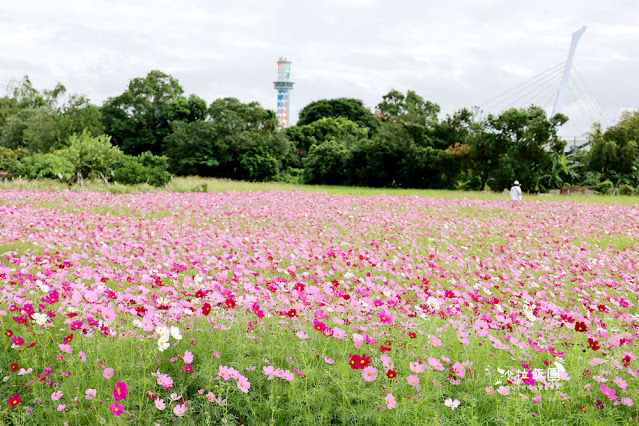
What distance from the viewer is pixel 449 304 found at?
4.20 metres

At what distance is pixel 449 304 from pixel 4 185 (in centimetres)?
1770

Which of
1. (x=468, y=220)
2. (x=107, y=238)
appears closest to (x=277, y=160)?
(x=468, y=220)

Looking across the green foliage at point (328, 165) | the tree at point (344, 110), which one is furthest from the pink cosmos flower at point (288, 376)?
the tree at point (344, 110)

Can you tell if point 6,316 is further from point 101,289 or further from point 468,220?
point 468,220

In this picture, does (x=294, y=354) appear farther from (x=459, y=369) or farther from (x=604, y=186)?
(x=604, y=186)

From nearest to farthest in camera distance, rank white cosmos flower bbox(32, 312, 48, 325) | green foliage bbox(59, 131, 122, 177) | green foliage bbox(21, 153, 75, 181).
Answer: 1. white cosmos flower bbox(32, 312, 48, 325)
2. green foliage bbox(21, 153, 75, 181)
3. green foliage bbox(59, 131, 122, 177)

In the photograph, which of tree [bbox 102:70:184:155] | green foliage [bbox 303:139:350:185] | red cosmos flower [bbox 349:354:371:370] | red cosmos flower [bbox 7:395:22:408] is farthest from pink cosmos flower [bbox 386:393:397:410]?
tree [bbox 102:70:184:155]

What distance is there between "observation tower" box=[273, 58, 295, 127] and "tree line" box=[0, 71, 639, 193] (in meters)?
58.6

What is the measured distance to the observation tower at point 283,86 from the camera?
104938mm

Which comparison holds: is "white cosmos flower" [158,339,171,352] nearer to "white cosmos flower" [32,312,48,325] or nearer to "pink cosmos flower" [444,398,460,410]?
"white cosmos flower" [32,312,48,325]

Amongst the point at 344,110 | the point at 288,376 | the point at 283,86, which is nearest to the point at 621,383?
the point at 288,376

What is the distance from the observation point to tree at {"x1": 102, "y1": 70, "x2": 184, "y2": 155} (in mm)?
40094

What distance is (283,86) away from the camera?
10506cm

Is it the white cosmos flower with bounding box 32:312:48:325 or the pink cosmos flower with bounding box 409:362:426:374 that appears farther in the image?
the white cosmos flower with bounding box 32:312:48:325
